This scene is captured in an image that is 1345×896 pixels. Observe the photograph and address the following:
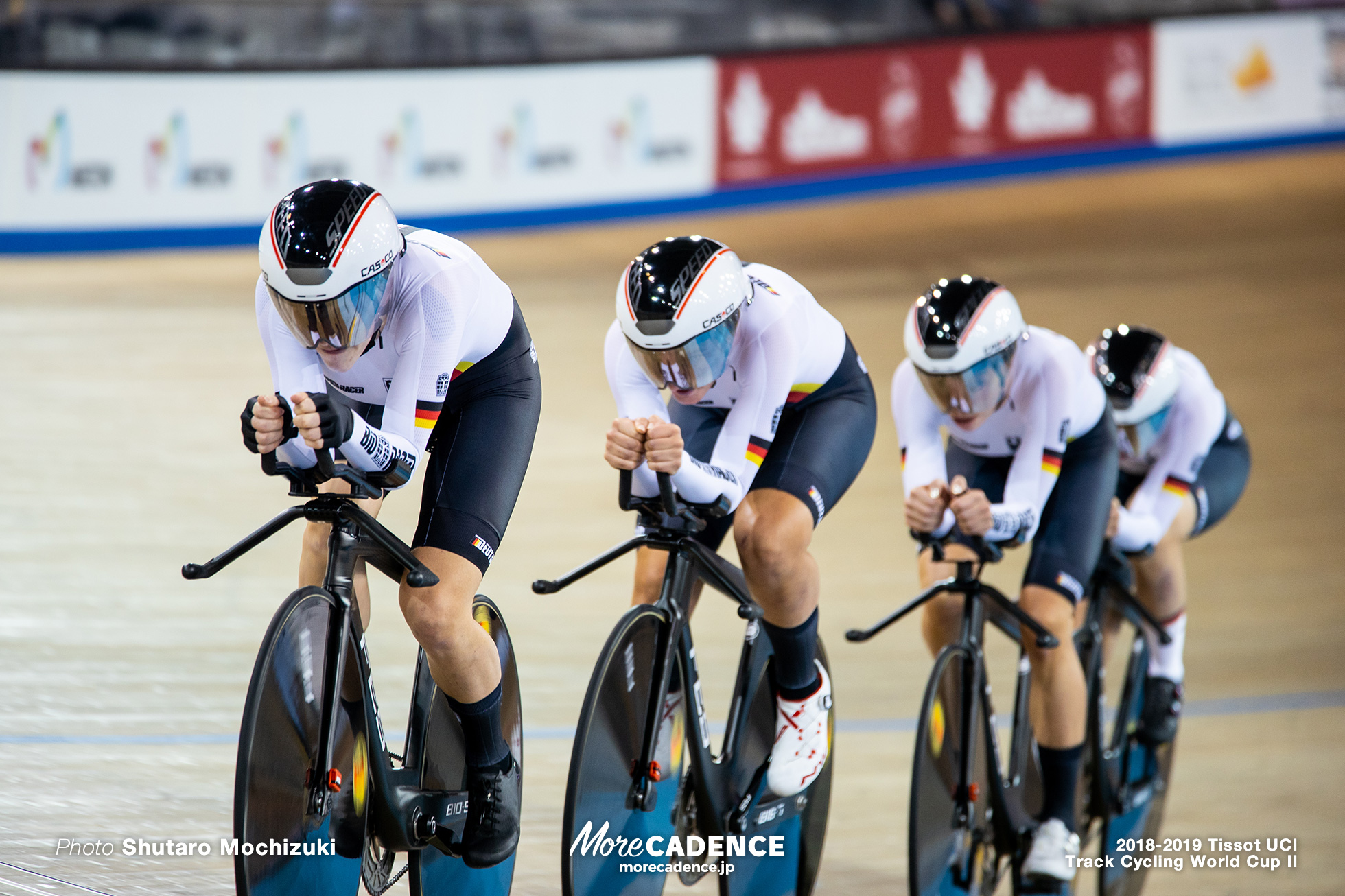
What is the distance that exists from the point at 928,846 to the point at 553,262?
719 cm

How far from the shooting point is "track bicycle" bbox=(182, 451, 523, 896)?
2.39 metres

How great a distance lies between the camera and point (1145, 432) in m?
4.55

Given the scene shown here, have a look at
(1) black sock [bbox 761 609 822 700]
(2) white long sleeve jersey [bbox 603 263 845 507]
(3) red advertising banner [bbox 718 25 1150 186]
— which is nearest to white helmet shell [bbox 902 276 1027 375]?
(2) white long sleeve jersey [bbox 603 263 845 507]

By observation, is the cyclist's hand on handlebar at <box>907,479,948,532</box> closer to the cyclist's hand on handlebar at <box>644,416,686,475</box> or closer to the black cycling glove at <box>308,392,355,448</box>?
the cyclist's hand on handlebar at <box>644,416,686,475</box>

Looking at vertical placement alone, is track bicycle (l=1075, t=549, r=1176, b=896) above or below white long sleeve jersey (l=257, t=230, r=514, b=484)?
below

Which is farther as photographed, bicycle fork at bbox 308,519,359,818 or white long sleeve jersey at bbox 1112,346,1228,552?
white long sleeve jersey at bbox 1112,346,1228,552

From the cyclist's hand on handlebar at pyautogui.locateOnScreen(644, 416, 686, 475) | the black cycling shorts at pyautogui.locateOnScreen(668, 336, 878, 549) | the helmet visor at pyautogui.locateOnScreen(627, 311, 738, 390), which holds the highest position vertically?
the helmet visor at pyautogui.locateOnScreen(627, 311, 738, 390)

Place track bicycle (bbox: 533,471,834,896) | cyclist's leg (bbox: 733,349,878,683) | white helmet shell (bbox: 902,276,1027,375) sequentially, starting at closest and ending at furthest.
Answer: track bicycle (bbox: 533,471,834,896)
cyclist's leg (bbox: 733,349,878,683)
white helmet shell (bbox: 902,276,1027,375)

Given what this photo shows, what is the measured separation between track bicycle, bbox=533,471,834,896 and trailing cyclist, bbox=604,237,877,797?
65mm

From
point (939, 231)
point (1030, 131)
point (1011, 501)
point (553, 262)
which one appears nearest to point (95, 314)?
point (553, 262)

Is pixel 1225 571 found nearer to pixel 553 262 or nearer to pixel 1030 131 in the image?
pixel 553 262

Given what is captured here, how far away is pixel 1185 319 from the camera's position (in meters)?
9.48

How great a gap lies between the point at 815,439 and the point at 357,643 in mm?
1189

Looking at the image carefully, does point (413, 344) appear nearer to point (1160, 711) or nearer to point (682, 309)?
point (682, 309)
